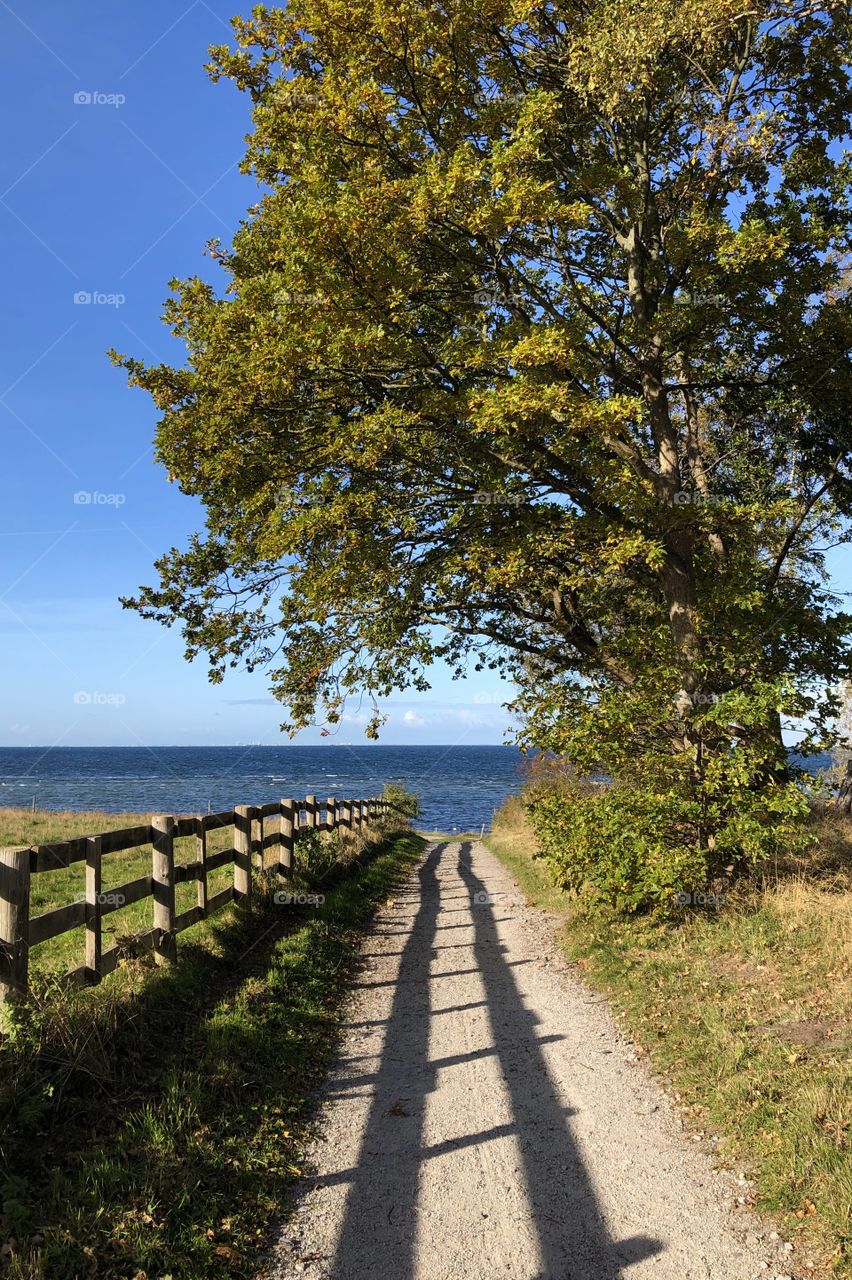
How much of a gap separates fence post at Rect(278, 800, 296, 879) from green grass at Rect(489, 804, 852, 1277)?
4.57 metres

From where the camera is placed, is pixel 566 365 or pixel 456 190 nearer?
pixel 456 190

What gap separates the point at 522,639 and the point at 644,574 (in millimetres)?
3750

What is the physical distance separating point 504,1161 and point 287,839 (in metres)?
8.58

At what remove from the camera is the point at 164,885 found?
797 cm


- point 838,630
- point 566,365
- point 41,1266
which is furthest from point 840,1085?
point 566,365

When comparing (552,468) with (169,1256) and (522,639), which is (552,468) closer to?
(522,639)

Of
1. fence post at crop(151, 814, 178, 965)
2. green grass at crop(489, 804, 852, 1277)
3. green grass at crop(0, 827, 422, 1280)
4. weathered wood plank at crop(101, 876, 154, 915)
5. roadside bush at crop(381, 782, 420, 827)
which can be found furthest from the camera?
roadside bush at crop(381, 782, 420, 827)

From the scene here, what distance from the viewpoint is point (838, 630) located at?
33.6 ft

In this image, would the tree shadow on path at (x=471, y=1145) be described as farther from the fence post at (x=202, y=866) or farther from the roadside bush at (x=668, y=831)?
the fence post at (x=202, y=866)

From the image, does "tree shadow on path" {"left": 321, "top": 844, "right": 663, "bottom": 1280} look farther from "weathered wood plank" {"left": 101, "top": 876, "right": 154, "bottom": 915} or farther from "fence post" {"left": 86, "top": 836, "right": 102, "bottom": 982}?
"weathered wood plank" {"left": 101, "top": 876, "right": 154, "bottom": 915}

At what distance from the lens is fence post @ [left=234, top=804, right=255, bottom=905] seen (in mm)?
10594

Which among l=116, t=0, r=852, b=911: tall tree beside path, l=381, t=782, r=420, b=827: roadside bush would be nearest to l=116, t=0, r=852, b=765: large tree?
l=116, t=0, r=852, b=911: tall tree beside path

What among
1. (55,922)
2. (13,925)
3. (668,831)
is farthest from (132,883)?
(668,831)

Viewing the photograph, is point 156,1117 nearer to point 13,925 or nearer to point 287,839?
point 13,925
